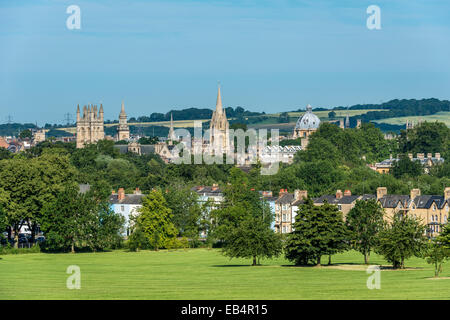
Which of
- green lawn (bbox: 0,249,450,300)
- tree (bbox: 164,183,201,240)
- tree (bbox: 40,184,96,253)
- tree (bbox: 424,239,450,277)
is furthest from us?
tree (bbox: 164,183,201,240)

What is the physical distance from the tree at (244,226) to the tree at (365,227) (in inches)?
204

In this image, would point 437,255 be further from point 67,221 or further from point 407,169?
point 407,169

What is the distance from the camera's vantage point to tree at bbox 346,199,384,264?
67438 mm

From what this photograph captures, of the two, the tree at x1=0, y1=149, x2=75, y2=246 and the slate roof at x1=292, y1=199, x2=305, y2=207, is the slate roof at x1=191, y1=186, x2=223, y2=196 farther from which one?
the tree at x1=0, y1=149, x2=75, y2=246

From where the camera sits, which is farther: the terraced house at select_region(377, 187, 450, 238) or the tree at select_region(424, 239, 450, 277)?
the terraced house at select_region(377, 187, 450, 238)

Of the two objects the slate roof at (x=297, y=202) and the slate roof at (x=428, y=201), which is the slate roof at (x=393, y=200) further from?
the slate roof at (x=297, y=202)

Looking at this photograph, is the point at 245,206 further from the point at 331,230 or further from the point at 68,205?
the point at 331,230

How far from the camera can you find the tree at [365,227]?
67.4 metres

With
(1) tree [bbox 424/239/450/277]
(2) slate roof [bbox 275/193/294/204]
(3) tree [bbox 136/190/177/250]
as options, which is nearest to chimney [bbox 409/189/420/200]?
(2) slate roof [bbox 275/193/294/204]

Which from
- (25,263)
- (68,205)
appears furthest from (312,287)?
(68,205)

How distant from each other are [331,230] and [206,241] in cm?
2356

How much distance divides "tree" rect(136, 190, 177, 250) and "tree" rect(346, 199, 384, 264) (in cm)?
1811

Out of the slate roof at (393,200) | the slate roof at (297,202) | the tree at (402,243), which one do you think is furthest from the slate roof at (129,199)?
the tree at (402,243)
